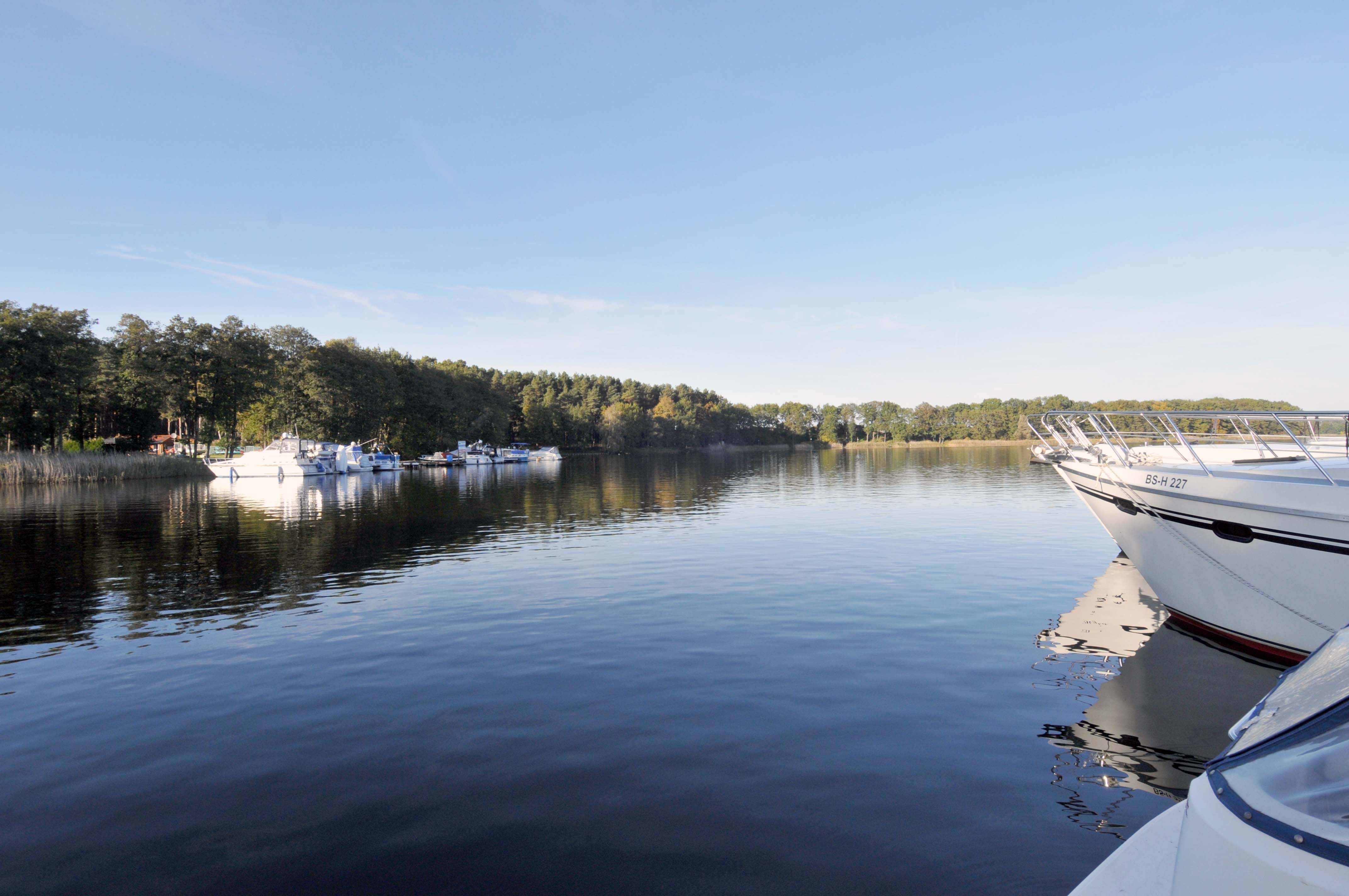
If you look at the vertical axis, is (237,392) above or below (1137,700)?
above

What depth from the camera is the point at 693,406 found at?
192 metres

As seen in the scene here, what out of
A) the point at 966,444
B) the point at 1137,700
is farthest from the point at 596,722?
the point at 966,444

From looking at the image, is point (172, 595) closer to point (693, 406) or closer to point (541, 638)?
point (541, 638)

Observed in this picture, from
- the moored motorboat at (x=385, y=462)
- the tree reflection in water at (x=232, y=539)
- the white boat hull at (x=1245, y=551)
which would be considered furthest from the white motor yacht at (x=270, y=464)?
the white boat hull at (x=1245, y=551)

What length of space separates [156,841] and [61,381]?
6591 centimetres

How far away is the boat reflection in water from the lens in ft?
21.4

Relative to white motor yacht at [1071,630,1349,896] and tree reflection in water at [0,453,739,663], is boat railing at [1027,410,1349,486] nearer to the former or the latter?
white motor yacht at [1071,630,1349,896]

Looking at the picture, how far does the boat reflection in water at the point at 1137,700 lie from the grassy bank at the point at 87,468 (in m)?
62.6

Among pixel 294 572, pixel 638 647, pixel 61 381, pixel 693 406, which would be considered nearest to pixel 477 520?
pixel 294 572

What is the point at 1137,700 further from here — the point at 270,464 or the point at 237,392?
the point at 237,392

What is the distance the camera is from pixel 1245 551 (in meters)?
9.98

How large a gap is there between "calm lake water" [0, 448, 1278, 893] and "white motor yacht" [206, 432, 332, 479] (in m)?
50.0

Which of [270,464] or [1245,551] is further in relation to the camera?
[270,464]

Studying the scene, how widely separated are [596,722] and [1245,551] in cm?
934
